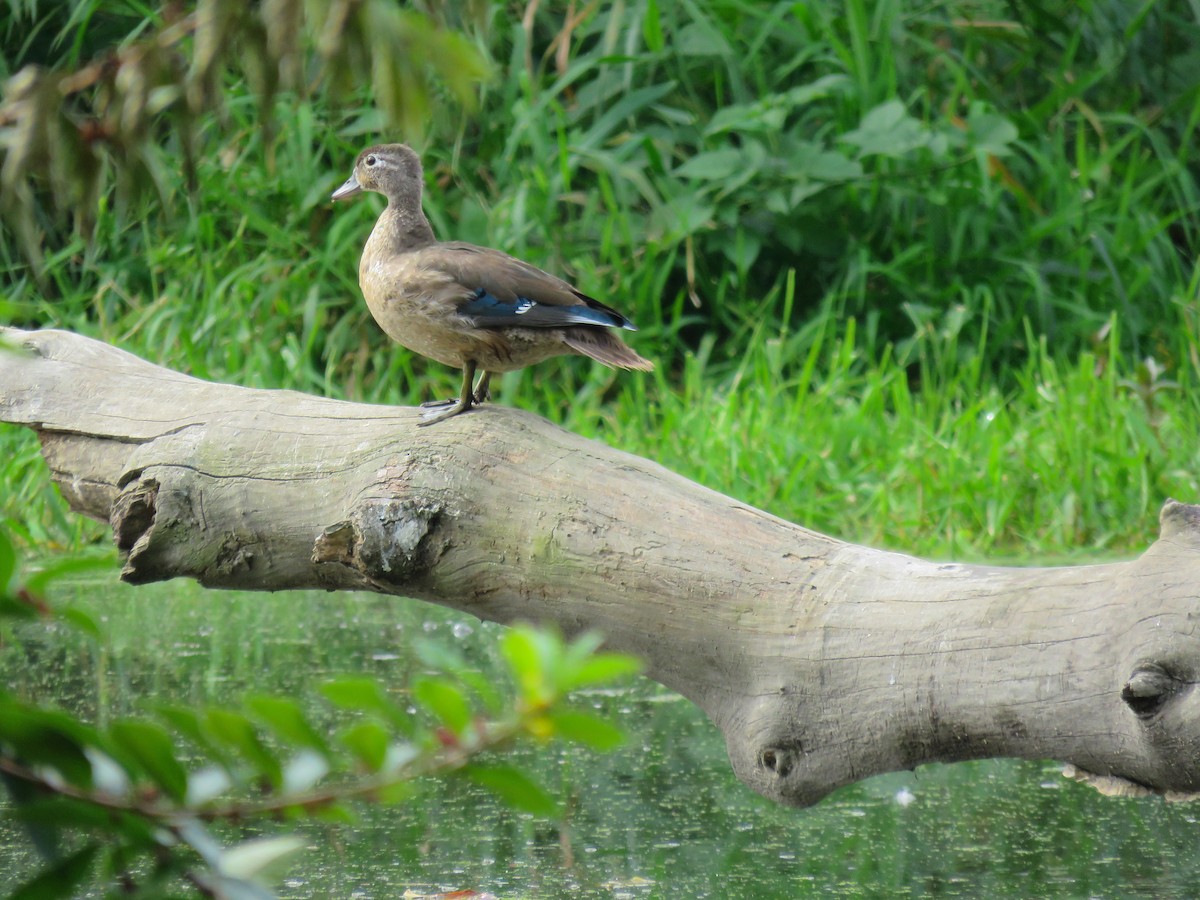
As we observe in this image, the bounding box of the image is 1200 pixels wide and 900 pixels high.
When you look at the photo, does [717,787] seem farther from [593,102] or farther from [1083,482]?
[593,102]

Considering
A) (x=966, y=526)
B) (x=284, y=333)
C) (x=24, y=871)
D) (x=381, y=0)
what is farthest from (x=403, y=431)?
(x=284, y=333)

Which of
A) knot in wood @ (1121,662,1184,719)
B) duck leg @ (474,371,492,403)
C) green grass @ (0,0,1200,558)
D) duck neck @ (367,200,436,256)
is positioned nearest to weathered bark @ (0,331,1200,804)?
knot in wood @ (1121,662,1184,719)

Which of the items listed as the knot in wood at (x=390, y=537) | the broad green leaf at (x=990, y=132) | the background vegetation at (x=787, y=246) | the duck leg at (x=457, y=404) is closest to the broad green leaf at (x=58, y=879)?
the knot in wood at (x=390, y=537)

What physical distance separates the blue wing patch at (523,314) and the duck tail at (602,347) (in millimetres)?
26

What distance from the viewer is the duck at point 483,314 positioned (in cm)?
222

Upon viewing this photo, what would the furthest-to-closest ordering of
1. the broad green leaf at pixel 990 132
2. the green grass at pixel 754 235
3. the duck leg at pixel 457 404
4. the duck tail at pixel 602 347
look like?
1. the broad green leaf at pixel 990 132
2. the green grass at pixel 754 235
3. the duck tail at pixel 602 347
4. the duck leg at pixel 457 404

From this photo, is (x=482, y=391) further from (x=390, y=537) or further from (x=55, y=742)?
(x=55, y=742)

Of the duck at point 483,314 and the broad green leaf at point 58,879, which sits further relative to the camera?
the duck at point 483,314

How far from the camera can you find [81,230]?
2.57 feet

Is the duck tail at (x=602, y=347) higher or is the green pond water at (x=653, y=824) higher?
the duck tail at (x=602, y=347)

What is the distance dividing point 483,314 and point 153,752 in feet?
5.34

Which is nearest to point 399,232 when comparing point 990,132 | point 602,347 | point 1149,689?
point 602,347

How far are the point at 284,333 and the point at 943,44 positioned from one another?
2808 millimetres

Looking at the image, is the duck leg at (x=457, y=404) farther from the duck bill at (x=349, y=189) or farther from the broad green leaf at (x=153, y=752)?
the broad green leaf at (x=153, y=752)
